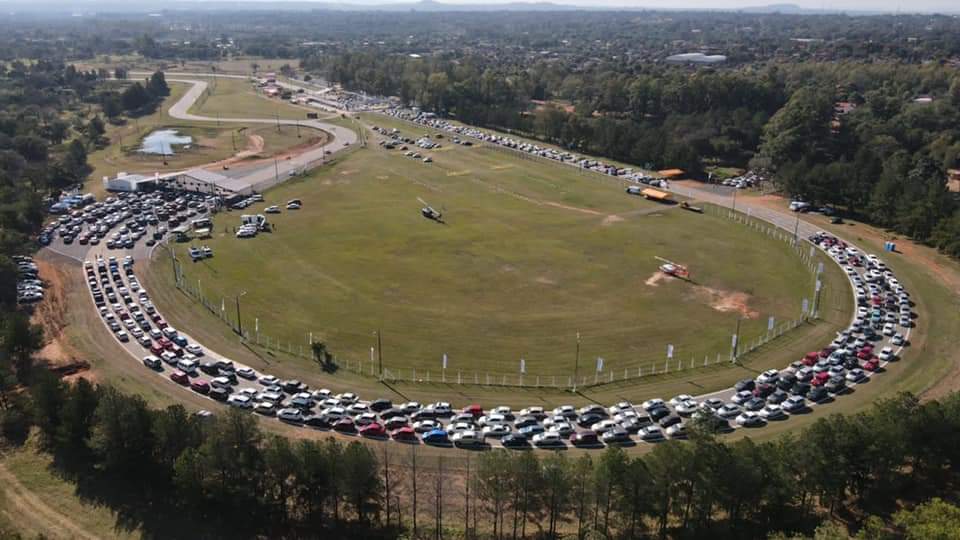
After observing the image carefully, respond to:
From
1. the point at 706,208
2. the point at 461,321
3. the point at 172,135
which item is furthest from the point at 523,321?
the point at 172,135

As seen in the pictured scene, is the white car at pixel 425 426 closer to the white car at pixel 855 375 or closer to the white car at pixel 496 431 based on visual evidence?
the white car at pixel 496 431

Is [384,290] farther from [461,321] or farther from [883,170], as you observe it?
[883,170]

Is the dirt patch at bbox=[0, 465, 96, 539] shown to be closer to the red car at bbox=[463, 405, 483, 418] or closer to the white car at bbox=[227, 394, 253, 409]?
the white car at bbox=[227, 394, 253, 409]

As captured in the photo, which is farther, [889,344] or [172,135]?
[172,135]

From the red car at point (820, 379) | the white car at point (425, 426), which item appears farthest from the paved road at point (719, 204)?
the white car at point (425, 426)

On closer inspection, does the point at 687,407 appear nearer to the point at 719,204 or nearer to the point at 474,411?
the point at 474,411

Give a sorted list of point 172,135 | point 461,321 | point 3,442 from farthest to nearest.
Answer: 1. point 172,135
2. point 461,321
3. point 3,442
